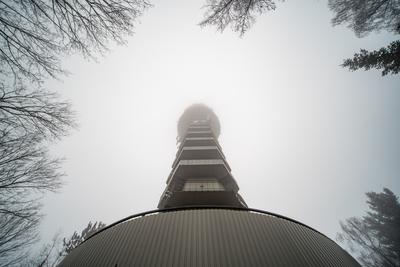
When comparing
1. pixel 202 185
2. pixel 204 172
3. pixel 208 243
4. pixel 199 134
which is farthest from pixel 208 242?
pixel 199 134

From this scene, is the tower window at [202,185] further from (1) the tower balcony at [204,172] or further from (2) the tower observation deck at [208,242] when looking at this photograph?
(2) the tower observation deck at [208,242]

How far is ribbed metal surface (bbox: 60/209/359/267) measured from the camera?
654 cm

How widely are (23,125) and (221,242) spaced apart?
750cm

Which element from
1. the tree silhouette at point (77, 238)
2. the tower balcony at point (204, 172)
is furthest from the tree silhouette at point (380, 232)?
the tree silhouette at point (77, 238)

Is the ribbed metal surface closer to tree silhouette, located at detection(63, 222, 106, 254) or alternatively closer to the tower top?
tree silhouette, located at detection(63, 222, 106, 254)

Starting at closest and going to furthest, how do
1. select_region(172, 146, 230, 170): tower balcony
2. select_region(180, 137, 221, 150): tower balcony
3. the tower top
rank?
1. select_region(172, 146, 230, 170): tower balcony
2. select_region(180, 137, 221, 150): tower balcony
3. the tower top

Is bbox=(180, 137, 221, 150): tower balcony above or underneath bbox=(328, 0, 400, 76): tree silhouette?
underneath

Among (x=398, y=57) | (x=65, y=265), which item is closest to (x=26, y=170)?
(x=65, y=265)

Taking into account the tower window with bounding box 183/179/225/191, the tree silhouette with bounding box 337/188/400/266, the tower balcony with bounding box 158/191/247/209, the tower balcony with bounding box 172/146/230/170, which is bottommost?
the tree silhouette with bounding box 337/188/400/266

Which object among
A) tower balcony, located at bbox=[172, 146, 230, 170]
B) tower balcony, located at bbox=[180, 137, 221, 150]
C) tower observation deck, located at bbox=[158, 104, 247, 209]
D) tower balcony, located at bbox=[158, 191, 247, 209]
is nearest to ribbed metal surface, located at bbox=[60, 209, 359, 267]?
tower balcony, located at bbox=[158, 191, 247, 209]

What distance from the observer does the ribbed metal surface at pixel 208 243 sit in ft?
21.5

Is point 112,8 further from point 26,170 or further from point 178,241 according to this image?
point 26,170

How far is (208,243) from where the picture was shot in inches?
271

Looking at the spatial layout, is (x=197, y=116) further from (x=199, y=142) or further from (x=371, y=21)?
(x=371, y=21)
